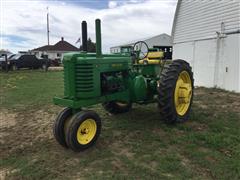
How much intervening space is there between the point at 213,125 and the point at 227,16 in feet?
19.7

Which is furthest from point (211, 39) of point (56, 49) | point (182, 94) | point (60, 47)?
point (60, 47)

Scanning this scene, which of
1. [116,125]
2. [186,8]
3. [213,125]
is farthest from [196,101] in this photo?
[186,8]

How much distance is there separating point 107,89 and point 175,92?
55.5 inches

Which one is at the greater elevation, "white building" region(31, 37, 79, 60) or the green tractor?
"white building" region(31, 37, 79, 60)

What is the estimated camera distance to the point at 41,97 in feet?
28.8

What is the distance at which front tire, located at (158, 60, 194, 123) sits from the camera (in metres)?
4.70

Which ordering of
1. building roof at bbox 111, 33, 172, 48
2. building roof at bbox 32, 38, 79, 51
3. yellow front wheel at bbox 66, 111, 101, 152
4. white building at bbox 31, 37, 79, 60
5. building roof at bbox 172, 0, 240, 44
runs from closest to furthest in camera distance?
1. yellow front wheel at bbox 66, 111, 101, 152
2. building roof at bbox 172, 0, 240, 44
3. building roof at bbox 111, 33, 172, 48
4. white building at bbox 31, 37, 79, 60
5. building roof at bbox 32, 38, 79, 51

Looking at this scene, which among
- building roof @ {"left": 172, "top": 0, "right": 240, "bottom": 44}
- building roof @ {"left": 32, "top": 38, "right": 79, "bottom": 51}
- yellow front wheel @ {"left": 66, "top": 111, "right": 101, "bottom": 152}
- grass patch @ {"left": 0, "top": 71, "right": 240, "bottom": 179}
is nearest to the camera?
grass patch @ {"left": 0, "top": 71, "right": 240, "bottom": 179}

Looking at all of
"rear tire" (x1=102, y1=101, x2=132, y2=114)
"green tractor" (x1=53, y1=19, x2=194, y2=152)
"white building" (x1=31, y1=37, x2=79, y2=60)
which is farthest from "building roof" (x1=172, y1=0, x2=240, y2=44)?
"white building" (x1=31, y1=37, x2=79, y2=60)

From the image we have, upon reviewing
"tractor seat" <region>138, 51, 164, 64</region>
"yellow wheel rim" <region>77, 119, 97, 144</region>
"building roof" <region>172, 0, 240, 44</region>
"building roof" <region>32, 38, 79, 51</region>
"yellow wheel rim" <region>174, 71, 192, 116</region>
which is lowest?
"yellow wheel rim" <region>77, 119, 97, 144</region>

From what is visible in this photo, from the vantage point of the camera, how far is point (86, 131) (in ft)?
13.0

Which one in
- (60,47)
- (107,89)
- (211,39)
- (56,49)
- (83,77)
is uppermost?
(60,47)

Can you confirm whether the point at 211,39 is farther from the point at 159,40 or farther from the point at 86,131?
the point at 159,40

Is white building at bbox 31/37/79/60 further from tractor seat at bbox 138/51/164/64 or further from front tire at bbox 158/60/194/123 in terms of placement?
front tire at bbox 158/60/194/123
